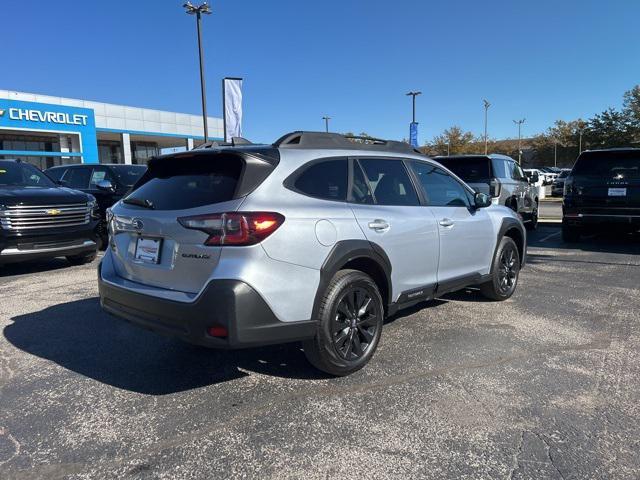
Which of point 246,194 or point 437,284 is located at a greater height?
point 246,194

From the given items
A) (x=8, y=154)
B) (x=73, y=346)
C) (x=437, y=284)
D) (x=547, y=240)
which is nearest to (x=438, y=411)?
(x=437, y=284)

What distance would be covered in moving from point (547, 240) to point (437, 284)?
735cm

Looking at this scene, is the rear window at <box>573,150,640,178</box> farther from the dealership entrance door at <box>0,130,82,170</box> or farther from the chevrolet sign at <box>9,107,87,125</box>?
the dealership entrance door at <box>0,130,82,170</box>

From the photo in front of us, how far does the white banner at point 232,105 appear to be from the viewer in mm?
19688

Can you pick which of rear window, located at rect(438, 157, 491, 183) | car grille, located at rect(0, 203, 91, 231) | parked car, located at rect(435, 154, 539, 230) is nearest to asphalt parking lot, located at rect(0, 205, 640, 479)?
car grille, located at rect(0, 203, 91, 231)

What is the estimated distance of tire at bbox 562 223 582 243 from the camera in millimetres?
10180

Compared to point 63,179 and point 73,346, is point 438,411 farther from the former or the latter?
point 63,179

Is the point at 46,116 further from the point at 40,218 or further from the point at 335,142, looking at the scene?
the point at 335,142

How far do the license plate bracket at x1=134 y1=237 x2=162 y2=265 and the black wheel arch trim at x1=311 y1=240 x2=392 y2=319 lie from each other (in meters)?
1.11

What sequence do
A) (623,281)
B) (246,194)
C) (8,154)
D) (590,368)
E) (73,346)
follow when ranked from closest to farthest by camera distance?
(246,194) → (590,368) → (73,346) → (623,281) → (8,154)

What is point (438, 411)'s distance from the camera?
124 inches

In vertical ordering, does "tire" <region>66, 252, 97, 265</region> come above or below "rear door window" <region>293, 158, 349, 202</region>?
below

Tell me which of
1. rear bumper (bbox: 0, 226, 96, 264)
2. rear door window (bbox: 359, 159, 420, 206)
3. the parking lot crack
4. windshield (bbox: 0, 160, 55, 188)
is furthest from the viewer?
windshield (bbox: 0, 160, 55, 188)

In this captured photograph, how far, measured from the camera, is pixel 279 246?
3098 millimetres
